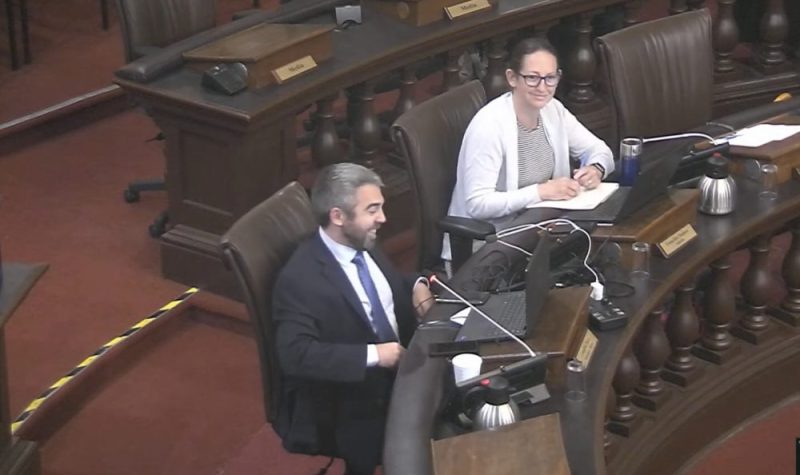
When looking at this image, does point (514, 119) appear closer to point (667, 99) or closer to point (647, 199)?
point (647, 199)

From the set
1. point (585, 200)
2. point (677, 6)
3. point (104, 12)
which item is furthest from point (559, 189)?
point (104, 12)

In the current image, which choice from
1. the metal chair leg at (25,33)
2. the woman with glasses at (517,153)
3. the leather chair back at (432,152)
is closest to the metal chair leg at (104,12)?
the metal chair leg at (25,33)

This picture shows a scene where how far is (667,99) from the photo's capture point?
4.83 m

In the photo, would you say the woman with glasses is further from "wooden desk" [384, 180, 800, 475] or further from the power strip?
the power strip

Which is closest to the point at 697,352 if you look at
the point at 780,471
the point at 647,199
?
the point at 780,471

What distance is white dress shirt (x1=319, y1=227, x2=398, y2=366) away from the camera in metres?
3.43

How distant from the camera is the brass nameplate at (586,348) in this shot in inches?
125

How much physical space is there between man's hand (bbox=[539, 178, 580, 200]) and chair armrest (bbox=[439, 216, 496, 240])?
0.20m

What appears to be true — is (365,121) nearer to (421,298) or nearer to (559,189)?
(559,189)

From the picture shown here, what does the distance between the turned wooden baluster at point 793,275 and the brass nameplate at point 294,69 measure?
1625mm

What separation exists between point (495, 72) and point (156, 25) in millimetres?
1255

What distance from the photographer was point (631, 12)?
570 centimetres

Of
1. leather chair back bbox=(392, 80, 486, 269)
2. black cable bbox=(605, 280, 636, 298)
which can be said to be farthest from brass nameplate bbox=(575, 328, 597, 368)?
leather chair back bbox=(392, 80, 486, 269)

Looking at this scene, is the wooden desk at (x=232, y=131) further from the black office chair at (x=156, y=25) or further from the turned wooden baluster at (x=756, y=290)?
the turned wooden baluster at (x=756, y=290)
